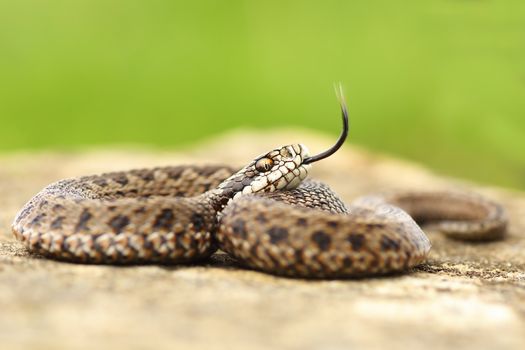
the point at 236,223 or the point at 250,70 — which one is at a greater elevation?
the point at 250,70

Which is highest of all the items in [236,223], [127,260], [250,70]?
[250,70]

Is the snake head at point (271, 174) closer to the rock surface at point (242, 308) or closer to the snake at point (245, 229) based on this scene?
the snake at point (245, 229)

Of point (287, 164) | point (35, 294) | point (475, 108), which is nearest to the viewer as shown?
point (35, 294)

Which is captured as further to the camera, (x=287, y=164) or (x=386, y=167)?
(x=386, y=167)

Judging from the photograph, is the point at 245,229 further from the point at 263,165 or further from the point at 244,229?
the point at 263,165

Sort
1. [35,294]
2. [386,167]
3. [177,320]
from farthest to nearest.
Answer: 1. [386,167]
2. [35,294]
3. [177,320]

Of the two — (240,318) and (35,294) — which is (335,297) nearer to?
(240,318)

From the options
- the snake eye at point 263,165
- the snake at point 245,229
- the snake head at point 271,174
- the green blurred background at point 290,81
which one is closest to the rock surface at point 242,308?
the snake at point 245,229

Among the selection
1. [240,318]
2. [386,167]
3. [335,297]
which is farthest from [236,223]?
[386,167]
